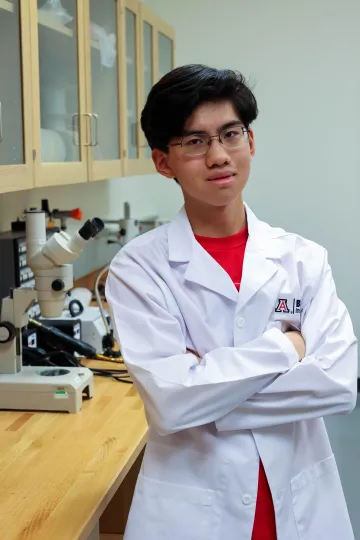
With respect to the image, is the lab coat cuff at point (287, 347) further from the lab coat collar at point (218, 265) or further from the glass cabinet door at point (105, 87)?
the glass cabinet door at point (105, 87)

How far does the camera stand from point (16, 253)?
95.3 inches

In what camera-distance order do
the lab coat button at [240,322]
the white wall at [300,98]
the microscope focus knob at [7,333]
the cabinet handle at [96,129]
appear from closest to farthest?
the lab coat button at [240,322]
the microscope focus knob at [7,333]
the cabinet handle at [96,129]
the white wall at [300,98]

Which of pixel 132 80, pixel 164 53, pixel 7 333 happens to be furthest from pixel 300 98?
pixel 7 333

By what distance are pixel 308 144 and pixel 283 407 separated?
326cm

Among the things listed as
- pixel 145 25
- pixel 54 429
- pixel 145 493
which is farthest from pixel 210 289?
pixel 145 25

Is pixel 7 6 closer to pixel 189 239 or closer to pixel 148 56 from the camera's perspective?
pixel 189 239

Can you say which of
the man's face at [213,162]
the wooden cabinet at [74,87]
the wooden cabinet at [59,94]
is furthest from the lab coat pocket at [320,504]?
the wooden cabinet at [59,94]

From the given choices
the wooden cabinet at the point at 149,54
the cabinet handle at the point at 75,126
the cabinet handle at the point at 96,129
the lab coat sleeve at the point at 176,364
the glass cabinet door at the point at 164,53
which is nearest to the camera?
the lab coat sleeve at the point at 176,364

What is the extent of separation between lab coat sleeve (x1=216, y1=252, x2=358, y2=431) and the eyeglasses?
404mm

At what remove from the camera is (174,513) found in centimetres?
135

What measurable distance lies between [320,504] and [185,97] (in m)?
0.84

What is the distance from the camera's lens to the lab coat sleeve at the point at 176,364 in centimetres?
131

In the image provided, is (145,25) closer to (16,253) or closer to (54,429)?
(16,253)

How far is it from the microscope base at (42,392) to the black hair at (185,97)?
815 millimetres
